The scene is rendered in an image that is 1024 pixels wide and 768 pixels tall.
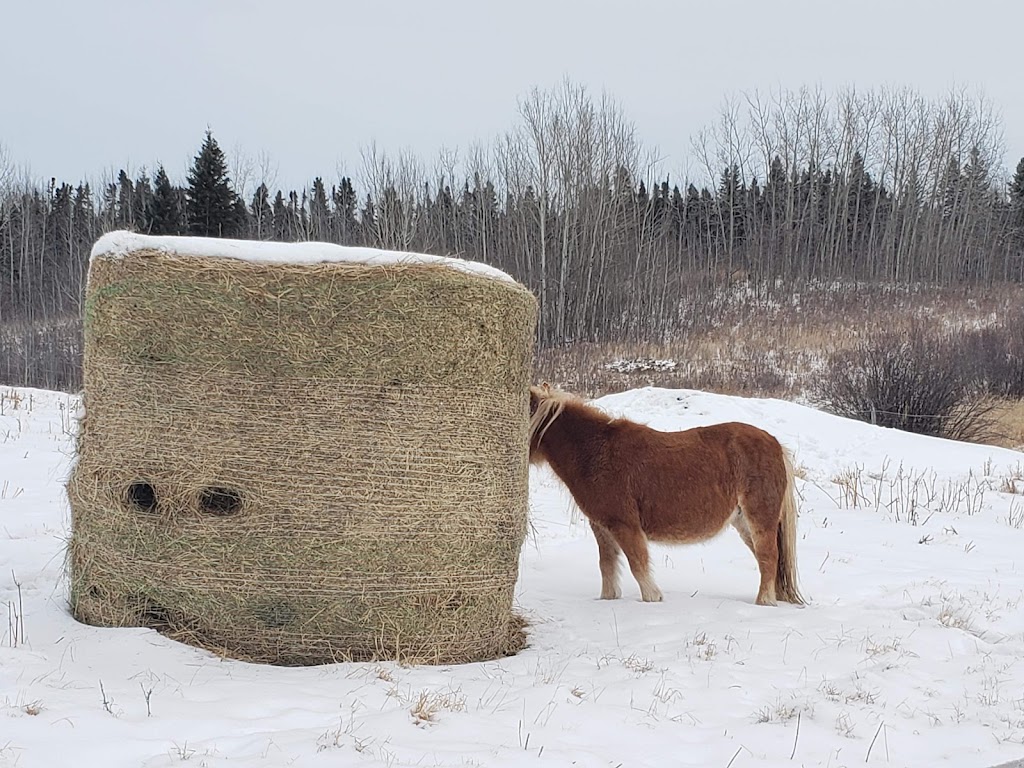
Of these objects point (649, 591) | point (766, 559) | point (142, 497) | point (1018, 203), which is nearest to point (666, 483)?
point (649, 591)

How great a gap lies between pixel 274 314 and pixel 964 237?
4879 centimetres

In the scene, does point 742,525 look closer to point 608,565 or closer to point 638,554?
point 638,554

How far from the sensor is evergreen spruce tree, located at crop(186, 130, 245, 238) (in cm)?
3547

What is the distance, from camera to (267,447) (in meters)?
4.07

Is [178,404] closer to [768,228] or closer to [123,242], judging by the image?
[123,242]

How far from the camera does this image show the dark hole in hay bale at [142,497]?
4.18 m

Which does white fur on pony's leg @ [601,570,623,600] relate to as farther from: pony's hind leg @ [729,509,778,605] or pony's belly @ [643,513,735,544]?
pony's hind leg @ [729,509,778,605]

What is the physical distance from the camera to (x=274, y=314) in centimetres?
406

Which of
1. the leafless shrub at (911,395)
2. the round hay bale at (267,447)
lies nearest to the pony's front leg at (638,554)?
the round hay bale at (267,447)

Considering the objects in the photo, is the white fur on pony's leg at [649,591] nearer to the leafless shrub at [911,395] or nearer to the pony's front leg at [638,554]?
the pony's front leg at [638,554]

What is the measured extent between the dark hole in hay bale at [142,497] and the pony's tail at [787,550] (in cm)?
404

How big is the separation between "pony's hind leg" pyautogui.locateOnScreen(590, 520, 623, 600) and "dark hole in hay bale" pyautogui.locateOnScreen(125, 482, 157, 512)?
116 inches

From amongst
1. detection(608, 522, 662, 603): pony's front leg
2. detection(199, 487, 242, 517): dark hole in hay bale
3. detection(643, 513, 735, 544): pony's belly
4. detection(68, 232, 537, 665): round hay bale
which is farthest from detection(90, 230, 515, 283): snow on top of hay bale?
detection(643, 513, 735, 544): pony's belly

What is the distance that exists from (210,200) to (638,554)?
1359 inches
